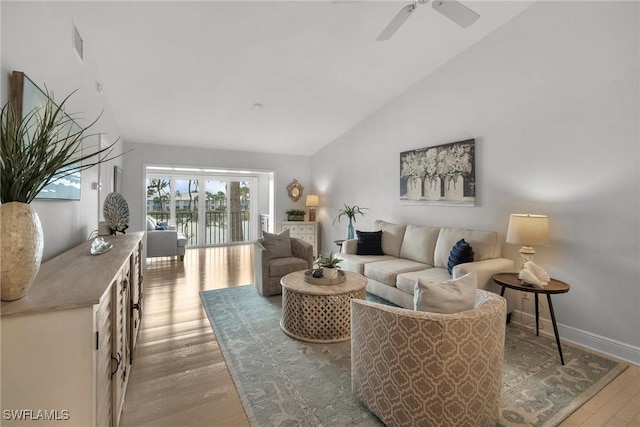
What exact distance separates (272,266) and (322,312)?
4.48 ft

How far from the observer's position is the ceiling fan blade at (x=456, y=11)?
85.7 inches

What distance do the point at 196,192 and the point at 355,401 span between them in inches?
289

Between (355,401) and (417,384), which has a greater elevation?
(417,384)

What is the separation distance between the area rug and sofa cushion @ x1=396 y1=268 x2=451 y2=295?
0.78 metres

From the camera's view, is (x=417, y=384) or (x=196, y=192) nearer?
(x=417, y=384)

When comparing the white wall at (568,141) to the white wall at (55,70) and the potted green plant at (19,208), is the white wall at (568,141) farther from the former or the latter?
the white wall at (55,70)

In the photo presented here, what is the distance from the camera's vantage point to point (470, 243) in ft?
11.0

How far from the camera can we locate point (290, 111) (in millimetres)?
4863

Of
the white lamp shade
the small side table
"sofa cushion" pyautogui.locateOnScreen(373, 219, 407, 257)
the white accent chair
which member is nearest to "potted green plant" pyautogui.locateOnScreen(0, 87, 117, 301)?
the small side table

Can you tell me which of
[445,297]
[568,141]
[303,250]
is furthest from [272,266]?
[568,141]

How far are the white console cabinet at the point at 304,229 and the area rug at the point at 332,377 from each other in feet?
11.8

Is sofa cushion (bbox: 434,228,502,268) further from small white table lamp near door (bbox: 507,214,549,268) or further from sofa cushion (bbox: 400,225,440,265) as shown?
small white table lamp near door (bbox: 507,214,549,268)

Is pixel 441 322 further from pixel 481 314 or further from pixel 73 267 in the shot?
pixel 73 267

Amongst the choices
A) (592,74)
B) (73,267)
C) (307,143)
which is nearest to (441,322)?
(73,267)
